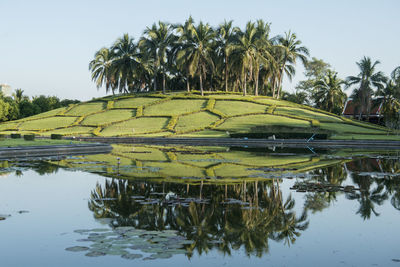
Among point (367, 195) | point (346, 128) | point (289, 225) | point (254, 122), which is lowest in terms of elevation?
point (289, 225)

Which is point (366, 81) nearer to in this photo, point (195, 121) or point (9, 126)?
point (195, 121)

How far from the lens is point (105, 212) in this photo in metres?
10.5

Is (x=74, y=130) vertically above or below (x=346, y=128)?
below

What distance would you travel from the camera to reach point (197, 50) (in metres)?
64.9

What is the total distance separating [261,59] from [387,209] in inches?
2205

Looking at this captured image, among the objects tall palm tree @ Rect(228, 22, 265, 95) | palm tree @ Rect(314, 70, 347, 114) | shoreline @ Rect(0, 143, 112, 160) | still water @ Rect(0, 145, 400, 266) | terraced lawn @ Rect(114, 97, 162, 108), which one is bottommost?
still water @ Rect(0, 145, 400, 266)

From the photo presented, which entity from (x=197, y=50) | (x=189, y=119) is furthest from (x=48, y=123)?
(x=197, y=50)

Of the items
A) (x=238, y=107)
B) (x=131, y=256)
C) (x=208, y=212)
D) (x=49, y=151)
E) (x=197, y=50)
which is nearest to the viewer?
(x=131, y=256)

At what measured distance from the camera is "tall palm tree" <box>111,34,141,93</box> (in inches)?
2913

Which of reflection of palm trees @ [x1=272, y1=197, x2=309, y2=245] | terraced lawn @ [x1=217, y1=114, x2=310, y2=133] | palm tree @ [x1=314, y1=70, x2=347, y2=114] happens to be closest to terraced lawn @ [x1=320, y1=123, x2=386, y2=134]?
terraced lawn @ [x1=217, y1=114, x2=310, y2=133]

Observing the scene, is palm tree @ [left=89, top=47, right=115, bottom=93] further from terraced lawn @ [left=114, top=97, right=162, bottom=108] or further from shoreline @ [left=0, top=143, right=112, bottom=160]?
shoreline @ [left=0, top=143, right=112, bottom=160]

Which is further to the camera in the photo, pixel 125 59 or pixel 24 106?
pixel 24 106

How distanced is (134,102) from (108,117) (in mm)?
7793

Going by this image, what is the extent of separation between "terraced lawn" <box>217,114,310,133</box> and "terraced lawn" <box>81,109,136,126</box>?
16.8 meters
